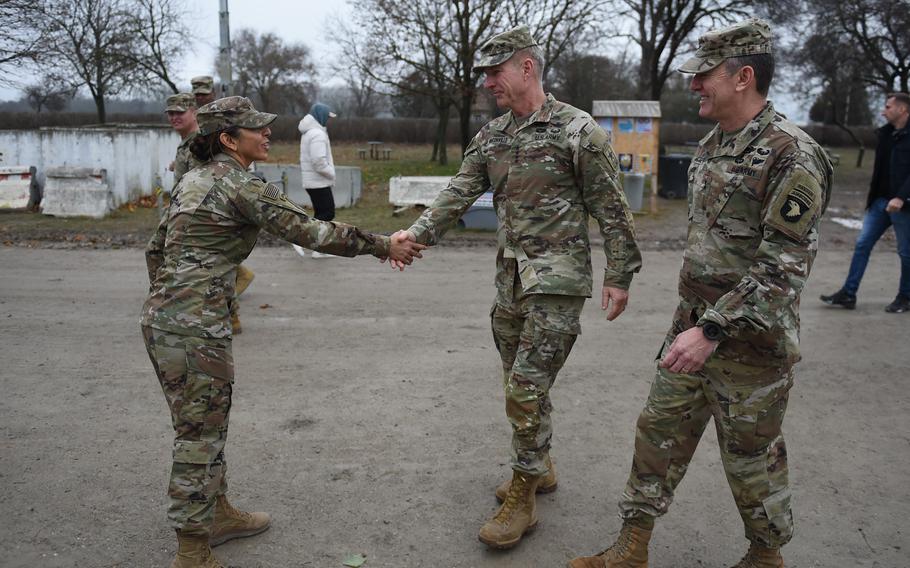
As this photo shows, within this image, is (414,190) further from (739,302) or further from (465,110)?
(739,302)

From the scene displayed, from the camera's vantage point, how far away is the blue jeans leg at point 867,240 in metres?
7.76

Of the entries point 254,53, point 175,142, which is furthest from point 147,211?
point 254,53

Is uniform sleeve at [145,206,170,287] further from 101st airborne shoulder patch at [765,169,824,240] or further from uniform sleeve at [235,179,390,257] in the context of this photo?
101st airborne shoulder patch at [765,169,824,240]

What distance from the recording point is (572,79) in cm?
3550

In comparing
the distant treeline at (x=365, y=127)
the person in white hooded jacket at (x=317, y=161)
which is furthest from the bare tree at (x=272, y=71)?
the person in white hooded jacket at (x=317, y=161)

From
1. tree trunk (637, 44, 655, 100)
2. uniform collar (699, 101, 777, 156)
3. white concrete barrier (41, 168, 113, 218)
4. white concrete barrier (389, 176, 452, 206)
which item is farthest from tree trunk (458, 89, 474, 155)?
uniform collar (699, 101, 777, 156)

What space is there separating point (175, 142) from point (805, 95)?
23917mm

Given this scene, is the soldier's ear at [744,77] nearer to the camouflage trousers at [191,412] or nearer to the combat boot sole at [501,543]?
the combat boot sole at [501,543]

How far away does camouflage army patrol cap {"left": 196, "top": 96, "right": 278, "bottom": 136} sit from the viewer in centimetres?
329

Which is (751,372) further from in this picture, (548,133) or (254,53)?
(254,53)

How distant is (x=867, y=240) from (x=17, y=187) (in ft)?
43.9

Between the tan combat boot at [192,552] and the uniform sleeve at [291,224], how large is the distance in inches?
53.7

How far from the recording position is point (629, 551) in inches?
129

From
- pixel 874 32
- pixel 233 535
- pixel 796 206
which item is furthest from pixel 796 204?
pixel 874 32
